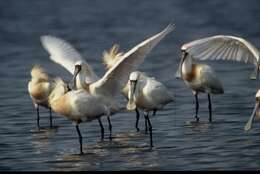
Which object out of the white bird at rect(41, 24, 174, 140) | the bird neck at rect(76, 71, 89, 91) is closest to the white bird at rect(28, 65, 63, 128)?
the white bird at rect(41, 24, 174, 140)

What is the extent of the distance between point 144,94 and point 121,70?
60cm

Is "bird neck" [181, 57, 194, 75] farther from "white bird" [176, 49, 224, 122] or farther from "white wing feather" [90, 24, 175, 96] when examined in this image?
"white wing feather" [90, 24, 175, 96]

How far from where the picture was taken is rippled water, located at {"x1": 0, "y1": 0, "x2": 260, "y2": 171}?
12.4 metres

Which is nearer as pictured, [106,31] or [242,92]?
[242,92]

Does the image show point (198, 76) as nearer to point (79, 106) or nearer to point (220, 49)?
point (220, 49)

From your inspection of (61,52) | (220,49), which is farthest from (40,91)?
(220,49)

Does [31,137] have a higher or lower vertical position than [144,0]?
lower

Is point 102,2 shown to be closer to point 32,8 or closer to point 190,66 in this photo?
point 32,8

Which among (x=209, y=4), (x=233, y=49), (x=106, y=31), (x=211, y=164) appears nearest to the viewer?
(x=211, y=164)

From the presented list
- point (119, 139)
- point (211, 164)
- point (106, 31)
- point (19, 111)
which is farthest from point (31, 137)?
point (106, 31)

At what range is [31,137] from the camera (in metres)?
14.5

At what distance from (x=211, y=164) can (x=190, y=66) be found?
14.9 feet

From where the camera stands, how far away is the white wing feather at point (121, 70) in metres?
13.1

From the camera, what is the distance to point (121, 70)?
13.6 meters
